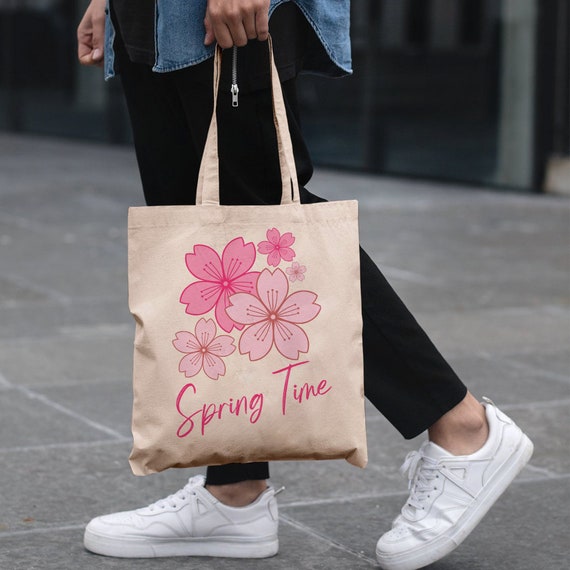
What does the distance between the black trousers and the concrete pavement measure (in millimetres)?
346

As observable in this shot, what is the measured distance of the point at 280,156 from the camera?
2.28m

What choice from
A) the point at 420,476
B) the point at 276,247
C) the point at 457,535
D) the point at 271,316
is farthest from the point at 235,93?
the point at 457,535

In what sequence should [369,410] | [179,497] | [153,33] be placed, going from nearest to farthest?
[153,33], [179,497], [369,410]

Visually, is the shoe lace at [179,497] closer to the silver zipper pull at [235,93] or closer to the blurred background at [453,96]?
the silver zipper pull at [235,93]

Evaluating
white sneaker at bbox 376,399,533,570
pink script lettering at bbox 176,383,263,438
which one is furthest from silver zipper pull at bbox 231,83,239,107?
white sneaker at bbox 376,399,533,570

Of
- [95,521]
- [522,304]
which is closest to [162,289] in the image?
[95,521]

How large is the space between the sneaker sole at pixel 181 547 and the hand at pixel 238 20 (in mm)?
983

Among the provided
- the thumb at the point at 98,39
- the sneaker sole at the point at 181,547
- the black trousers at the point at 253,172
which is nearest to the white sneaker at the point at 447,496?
the black trousers at the point at 253,172

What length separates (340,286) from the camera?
2246 millimetres

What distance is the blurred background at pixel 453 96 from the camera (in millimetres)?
10469

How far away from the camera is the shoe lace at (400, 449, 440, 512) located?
2.44 meters

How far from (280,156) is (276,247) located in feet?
0.58

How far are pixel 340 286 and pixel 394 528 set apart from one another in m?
0.52

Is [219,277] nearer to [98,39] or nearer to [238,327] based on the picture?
[238,327]
